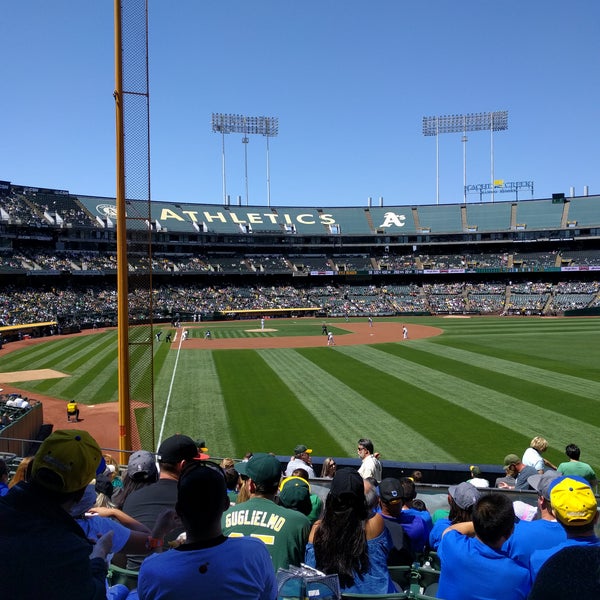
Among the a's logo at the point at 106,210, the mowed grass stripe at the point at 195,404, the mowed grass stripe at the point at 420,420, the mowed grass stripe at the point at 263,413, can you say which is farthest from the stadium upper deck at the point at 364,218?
the mowed grass stripe at the point at 420,420

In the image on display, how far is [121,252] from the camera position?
9258 millimetres

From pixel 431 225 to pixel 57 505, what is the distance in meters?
94.2

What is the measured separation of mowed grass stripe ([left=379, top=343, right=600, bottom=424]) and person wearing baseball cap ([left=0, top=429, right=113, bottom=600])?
64.2 ft

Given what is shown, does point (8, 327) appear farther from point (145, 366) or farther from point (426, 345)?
point (145, 366)

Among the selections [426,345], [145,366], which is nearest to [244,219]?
[426,345]

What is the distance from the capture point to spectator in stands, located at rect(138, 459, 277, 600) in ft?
8.21

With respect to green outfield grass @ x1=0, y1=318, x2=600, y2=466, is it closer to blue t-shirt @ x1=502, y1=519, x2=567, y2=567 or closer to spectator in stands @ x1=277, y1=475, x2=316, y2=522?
spectator in stands @ x1=277, y1=475, x2=316, y2=522

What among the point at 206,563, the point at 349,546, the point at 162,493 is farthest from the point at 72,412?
the point at 206,563

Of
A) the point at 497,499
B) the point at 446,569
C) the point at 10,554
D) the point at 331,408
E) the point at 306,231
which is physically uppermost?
the point at 306,231

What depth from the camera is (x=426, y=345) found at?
39656mm

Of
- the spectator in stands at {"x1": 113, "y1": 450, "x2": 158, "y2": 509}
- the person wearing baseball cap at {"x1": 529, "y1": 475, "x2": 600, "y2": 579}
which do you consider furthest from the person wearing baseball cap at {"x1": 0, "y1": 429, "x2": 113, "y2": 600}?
the person wearing baseball cap at {"x1": 529, "y1": 475, "x2": 600, "y2": 579}

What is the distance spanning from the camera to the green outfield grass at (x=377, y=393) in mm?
16641

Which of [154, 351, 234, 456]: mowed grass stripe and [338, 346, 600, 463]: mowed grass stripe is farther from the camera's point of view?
[154, 351, 234, 456]: mowed grass stripe

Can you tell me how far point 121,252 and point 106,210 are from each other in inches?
3057
